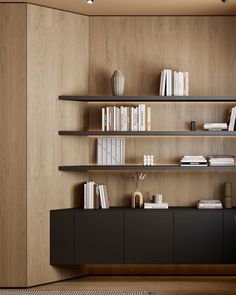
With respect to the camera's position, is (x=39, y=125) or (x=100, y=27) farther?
(x=100, y=27)

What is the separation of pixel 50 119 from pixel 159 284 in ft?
6.56

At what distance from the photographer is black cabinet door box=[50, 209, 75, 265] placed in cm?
705

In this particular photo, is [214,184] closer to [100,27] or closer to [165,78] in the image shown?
[165,78]

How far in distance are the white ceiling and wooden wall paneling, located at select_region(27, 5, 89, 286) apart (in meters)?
0.17

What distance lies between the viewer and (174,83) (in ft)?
23.6

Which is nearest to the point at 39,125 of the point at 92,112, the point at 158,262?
the point at 92,112

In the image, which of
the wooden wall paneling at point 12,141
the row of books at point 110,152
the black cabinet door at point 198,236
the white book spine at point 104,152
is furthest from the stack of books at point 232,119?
the wooden wall paneling at point 12,141

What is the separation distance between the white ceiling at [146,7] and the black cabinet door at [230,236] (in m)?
2.09

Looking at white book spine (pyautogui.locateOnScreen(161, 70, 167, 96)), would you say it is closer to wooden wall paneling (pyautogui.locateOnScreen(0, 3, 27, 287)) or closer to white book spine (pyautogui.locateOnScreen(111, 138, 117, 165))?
white book spine (pyautogui.locateOnScreen(111, 138, 117, 165))

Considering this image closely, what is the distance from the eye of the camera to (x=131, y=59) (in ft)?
24.6

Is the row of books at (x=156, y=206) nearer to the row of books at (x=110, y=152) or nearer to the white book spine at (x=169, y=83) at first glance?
the row of books at (x=110, y=152)

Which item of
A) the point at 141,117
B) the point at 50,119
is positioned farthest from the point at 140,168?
the point at 50,119

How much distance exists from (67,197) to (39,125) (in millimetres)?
846

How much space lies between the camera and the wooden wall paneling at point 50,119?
6.86 m
